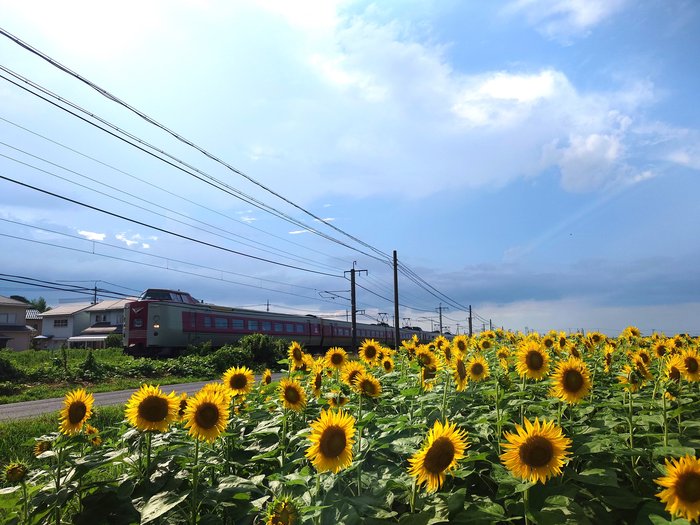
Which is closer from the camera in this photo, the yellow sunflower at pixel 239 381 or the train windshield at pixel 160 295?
the yellow sunflower at pixel 239 381

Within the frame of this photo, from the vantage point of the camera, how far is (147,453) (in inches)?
113

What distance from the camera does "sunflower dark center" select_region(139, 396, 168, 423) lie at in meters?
2.84

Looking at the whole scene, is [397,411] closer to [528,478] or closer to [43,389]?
[528,478]

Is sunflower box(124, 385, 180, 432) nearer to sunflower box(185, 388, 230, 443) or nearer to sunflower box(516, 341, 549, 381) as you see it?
sunflower box(185, 388, 230, 443)

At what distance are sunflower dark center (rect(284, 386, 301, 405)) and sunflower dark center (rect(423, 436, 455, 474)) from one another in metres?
1.35

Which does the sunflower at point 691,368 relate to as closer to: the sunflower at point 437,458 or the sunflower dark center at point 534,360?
the sunflower dark center at point 534,360

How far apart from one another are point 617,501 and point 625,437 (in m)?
0.77

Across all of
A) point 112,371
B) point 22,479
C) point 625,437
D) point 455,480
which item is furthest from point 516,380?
point 112,371

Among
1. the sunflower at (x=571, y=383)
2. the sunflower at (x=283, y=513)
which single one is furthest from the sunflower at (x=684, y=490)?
the sunflower at (x=283, y=513)

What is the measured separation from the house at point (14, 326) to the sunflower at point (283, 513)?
2374 inches

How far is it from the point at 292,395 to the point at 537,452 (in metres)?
1.68

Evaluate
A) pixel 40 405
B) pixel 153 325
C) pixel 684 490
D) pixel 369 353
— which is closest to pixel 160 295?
pixel 153 325

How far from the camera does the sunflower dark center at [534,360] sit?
3.55m

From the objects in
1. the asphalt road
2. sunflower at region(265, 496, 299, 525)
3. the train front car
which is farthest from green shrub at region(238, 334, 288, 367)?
sunflower at region(265, 496, 299, 525)
